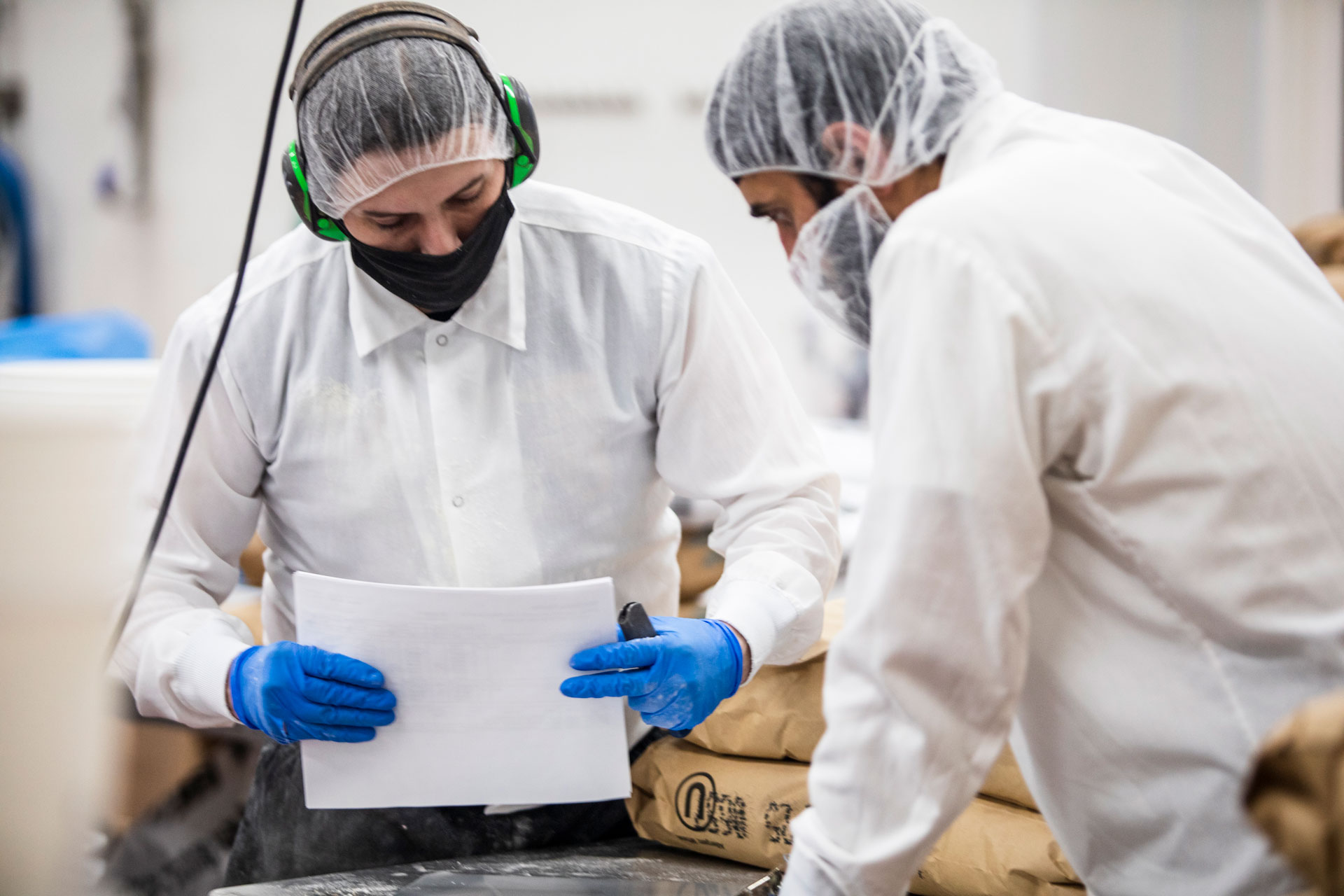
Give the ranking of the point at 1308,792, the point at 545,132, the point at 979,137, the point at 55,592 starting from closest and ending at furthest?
the point at 1308,792
the point at 55,592
the point at 979,137
the point at 545,132

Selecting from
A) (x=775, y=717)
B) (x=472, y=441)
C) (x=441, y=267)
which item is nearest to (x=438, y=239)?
(x=441, y=267)

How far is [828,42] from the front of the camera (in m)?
0.82

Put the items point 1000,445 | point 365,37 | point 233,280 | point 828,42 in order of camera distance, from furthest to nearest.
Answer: point 233,280
point 365,37
point 828,42
point 1000,445

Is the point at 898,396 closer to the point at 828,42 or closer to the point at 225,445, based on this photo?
the point at 828,42

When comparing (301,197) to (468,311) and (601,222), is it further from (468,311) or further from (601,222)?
(601,222)

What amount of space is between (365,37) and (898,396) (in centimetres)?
73

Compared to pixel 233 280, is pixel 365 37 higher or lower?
higher

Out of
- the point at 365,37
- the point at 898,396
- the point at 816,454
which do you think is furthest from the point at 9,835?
the point at 816,454

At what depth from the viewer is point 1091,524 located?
723 millimetres

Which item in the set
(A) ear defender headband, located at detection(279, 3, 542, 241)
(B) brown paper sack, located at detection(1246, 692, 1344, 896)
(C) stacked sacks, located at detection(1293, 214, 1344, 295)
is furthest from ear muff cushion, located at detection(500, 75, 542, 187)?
(C) stacked sacks, located at detection(1293, 214, 1344, 295)

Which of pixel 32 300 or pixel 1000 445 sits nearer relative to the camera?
pixel 1000 445

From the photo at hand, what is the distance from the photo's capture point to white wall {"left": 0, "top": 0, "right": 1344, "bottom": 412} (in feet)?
8.54

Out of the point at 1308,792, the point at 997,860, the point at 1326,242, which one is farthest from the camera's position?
the point at 1326,242

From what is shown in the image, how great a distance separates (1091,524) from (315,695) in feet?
2.53
